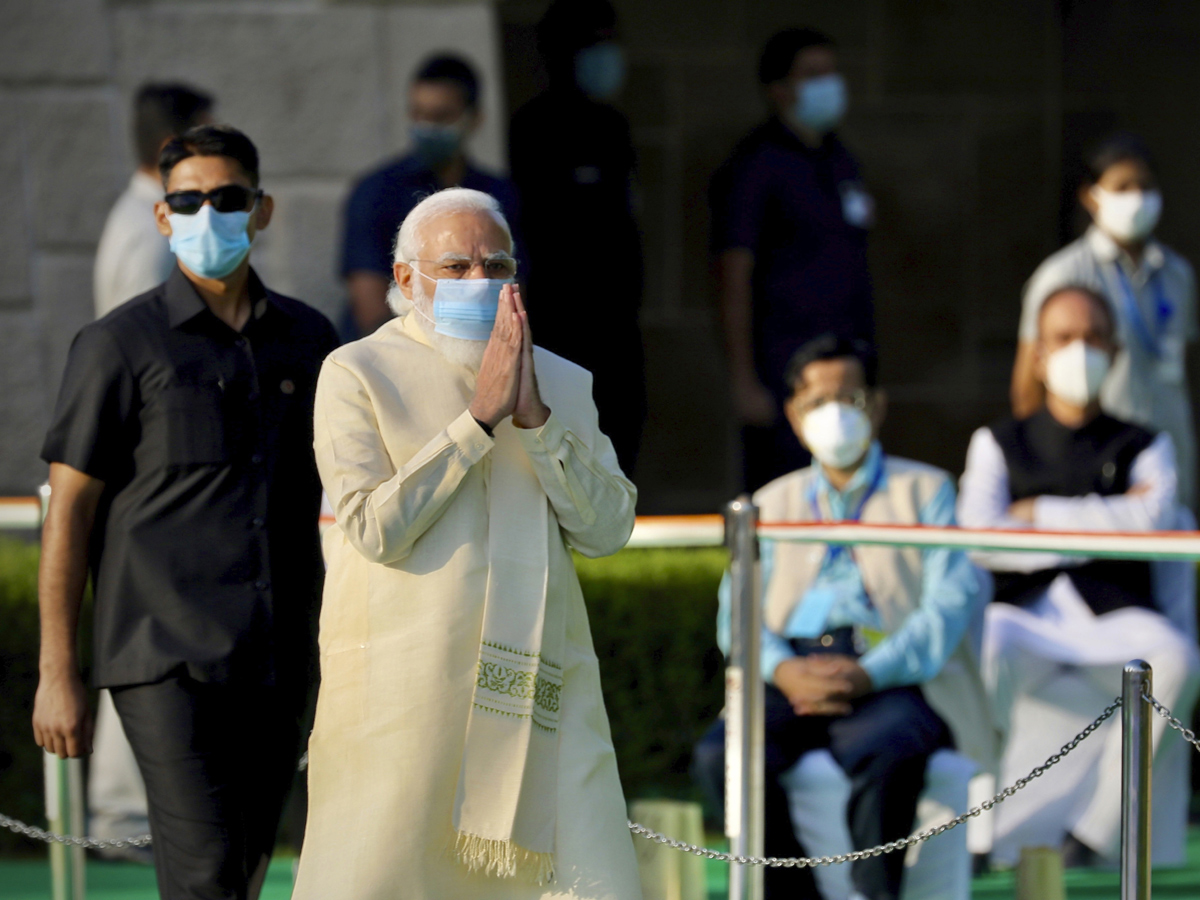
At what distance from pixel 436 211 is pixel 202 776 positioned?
1.14 meters

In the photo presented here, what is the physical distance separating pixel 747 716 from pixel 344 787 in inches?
50.6

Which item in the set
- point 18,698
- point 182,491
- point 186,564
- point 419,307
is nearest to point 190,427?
point 182,491

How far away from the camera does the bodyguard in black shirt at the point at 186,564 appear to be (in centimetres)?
326

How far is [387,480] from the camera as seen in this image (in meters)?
2.86

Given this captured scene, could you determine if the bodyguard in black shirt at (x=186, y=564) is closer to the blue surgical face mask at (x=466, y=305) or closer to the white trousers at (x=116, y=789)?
the blue surgical face mask at (x=466, y=305)

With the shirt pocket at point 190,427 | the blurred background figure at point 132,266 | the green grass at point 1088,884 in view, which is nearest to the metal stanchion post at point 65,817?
the blurred background figure at point 132,266

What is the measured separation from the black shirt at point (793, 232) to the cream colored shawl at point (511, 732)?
3.28 m

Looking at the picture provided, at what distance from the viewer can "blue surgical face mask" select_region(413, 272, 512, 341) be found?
9.57 ft

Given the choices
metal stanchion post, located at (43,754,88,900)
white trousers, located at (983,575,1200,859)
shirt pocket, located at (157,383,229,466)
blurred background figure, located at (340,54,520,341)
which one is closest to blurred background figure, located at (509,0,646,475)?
blurred background figure, located at (340,54,520,341)

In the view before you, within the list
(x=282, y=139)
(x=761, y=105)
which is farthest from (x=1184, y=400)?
(x=282, y=139)

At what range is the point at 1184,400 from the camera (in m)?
6.43

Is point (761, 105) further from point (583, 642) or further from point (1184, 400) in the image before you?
point (583, 642)

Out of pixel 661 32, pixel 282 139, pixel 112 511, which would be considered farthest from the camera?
pixel 661 32

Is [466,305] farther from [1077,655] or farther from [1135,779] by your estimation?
[1077,655]
